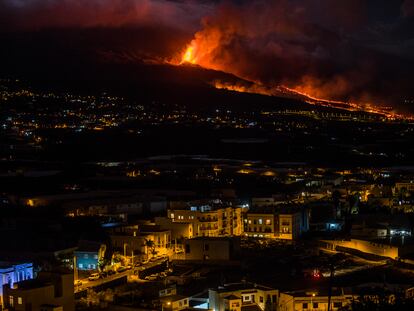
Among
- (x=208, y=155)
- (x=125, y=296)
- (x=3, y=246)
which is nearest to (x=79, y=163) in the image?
(x=208, y=155)

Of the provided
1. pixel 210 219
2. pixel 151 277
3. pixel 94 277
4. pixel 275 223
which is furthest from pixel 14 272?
pixel 275 223

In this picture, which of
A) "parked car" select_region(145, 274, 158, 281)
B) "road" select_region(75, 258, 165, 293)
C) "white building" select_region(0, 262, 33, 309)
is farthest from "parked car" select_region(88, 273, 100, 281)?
"white building" select_region(0, 262, 33, 309)

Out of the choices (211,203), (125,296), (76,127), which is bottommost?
(125,296)

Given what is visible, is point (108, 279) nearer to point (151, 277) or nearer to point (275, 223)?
point (151, 277)

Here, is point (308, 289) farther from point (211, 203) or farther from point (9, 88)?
point (9, 88)

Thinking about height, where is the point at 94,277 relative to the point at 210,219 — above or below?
below

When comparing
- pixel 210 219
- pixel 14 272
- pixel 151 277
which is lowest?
pixel 151 277

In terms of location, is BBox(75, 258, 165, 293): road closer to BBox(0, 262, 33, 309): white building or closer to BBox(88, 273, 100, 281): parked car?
BBox(88, 273, 100, 281): parked car

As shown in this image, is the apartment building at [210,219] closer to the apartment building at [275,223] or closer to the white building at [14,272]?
the apartment building at [275,223]

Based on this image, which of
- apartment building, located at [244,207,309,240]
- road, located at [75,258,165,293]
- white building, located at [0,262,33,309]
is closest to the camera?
white building, located at [0,262,33,309]

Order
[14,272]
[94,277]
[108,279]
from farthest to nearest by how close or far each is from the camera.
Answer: [94,277] → [108,279] → [14,272]

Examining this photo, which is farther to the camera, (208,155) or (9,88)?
(9,88)
